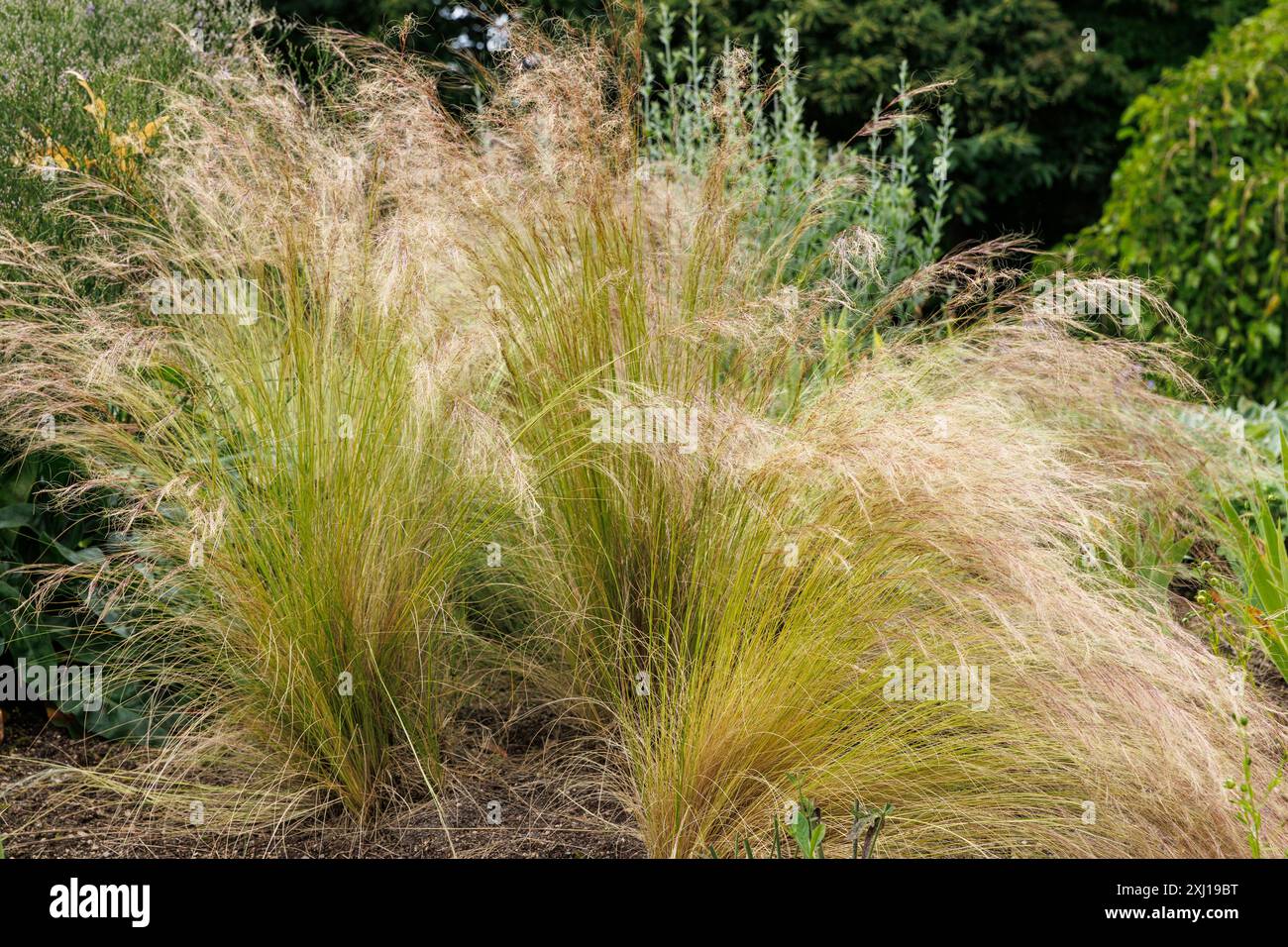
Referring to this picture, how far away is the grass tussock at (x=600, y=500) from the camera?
104 inches

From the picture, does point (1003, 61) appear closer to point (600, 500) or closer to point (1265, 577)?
point (1265, 577)

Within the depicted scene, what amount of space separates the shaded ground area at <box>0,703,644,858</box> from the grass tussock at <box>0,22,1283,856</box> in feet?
0.32

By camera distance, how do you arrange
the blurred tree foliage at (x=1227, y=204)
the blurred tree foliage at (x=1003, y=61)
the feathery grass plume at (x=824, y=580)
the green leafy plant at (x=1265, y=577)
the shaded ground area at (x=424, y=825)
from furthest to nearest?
the blurred tree foliage at (x=1003, y=61), the blurred tree foliage at (x=1227, y=204), the green leafy plant at (x=1265, y=577), the shaded ground area at (x=424, y=825), the feathery grass plume at (x=824, y=580)

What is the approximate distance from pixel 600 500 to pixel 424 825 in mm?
963

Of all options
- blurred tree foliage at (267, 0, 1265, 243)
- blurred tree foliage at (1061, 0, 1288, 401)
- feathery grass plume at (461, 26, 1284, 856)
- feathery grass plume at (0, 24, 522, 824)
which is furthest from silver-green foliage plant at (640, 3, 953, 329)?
blurred tree foliage at (267, 0, 1265, 243)

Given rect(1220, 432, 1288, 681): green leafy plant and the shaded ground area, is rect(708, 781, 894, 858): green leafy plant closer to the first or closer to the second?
the shaded ground area

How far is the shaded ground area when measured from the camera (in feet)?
9.32

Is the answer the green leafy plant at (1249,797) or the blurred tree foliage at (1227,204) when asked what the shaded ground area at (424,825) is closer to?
the green leafy plant at (1249,797)

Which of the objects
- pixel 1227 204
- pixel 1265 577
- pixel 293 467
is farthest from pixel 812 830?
pixel 1227 204

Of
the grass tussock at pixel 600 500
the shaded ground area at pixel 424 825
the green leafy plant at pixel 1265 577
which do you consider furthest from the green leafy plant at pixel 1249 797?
the shaded ground area at pixel 424 825

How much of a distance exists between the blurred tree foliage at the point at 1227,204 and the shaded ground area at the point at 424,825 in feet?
15.3

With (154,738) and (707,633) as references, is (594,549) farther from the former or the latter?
(154,738)

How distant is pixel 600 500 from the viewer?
3.17 meters
